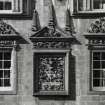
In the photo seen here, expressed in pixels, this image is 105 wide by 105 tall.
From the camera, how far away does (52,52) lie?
48.4 ft

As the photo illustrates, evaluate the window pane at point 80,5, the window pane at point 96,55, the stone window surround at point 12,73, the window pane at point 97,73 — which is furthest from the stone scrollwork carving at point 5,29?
the window pane at point 97,73

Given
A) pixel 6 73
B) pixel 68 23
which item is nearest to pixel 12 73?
pixel 6 73

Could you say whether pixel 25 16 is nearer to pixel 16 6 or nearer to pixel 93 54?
pixel 16 6

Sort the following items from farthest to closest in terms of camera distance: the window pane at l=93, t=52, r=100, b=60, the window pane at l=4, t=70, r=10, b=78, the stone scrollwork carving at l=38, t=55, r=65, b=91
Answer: the window pane at l=4, t=70, r=10, b=78 < the window pane at l=93, t=52, r=100, b=60 < the stone scrollwork carving at l=38, t=55, r=65, b=91

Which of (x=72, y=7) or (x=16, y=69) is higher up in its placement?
(x=72, y=7)

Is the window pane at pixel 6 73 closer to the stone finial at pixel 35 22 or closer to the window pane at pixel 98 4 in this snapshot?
the stone finial at pixel 35 22

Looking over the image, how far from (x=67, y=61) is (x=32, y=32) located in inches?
81.9

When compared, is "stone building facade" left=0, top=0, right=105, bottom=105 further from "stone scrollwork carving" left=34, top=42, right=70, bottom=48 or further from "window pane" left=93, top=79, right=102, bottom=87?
"window pane" left=93, top=79, right=102, bottom=87

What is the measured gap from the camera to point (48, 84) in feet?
48.5

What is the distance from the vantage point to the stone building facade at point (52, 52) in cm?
1473

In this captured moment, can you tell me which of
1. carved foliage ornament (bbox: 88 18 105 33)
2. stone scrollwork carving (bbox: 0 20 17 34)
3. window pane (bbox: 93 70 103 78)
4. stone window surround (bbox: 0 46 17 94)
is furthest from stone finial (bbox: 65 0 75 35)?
stone window surround (bbox: 0 46 17 94)

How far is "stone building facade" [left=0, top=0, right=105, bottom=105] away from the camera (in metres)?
14.7

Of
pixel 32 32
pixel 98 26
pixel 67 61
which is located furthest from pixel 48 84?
pixel 98 26

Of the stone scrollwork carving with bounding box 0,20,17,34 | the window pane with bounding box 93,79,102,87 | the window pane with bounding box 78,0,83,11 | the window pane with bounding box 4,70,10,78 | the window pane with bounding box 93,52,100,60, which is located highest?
the window pane with bounding box 78,0,83,11
